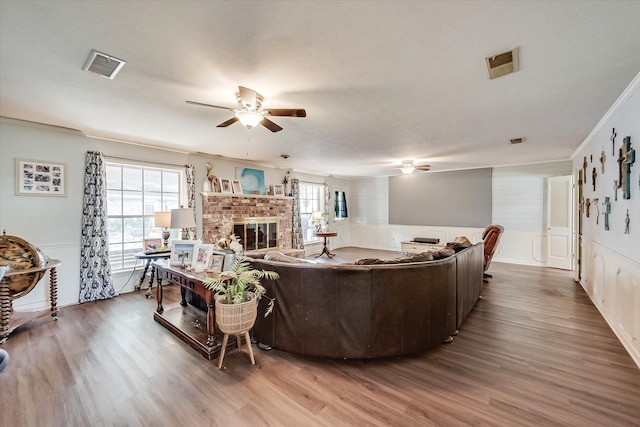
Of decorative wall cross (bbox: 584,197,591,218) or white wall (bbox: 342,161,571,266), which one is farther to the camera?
white wall (bbox: 342,161,571,266)

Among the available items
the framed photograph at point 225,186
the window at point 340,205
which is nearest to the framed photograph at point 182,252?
the framed photograph at point 225,186

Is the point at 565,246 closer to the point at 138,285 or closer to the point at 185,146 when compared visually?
the point at 185,146

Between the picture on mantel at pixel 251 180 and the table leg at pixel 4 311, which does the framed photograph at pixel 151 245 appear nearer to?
the table leg at pixel 4 311

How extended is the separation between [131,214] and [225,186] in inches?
68.1

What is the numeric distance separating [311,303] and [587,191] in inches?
193

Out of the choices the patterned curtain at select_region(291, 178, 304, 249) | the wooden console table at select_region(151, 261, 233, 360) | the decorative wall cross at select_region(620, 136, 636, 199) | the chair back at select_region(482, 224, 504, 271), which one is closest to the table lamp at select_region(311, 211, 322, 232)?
the patterned curtain at select_region(291, 178, 304, 249)

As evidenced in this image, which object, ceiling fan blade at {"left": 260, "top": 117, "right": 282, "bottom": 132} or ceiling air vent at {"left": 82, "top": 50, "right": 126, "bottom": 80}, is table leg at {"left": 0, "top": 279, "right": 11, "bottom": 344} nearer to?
ceiling air vent at {"left": 82, "top": 50, "right": 126, "bottom": 80}

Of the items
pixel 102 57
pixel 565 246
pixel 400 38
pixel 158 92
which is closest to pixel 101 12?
pixel 102 57

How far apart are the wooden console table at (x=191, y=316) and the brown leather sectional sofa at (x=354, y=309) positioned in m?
0.52

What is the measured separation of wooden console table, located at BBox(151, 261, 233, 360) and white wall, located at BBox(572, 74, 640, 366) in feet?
12.5

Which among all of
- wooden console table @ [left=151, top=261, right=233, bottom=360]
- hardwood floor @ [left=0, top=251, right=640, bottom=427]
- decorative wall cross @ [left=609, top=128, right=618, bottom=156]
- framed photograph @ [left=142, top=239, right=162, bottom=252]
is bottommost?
hardwood floor @ [left=0, top=251, right=640, bottom=427]

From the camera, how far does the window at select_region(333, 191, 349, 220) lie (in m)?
9.05

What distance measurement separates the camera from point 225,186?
221 inches

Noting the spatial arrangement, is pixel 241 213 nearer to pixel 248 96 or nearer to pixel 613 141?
pixel 248 96
